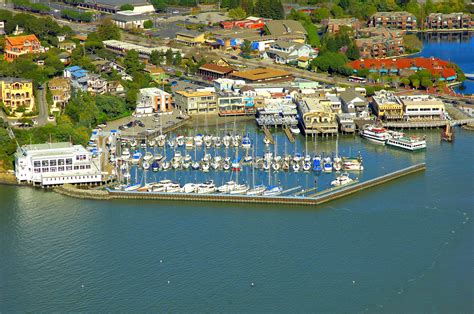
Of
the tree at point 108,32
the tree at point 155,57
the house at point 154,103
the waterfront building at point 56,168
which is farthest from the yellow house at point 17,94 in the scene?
the tree at point 108,32

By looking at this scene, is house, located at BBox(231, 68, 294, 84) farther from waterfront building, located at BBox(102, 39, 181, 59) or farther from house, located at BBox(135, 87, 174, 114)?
waterfront building, located at BBox(102, 39, 181, 59)

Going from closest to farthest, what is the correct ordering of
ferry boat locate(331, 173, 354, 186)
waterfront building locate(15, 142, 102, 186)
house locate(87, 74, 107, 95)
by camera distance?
ferry boat locate(331, 173, 354, 186) < waterfront building locate(15, 142, 102, 186) < house locate(87, 74, 107, 95)

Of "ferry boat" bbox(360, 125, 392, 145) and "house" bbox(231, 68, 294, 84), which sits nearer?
"ferry boat" bbox(360, 125, 392, 145)

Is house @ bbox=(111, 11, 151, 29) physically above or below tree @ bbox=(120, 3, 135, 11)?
below

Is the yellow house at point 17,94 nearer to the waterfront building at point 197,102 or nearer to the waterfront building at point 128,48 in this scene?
the waterfront building at point 197,102

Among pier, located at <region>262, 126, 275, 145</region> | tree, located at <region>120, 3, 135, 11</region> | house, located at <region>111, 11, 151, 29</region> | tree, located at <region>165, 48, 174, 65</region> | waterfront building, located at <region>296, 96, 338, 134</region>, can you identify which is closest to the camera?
pier, located at <region>262, 126, 275, 145</region>

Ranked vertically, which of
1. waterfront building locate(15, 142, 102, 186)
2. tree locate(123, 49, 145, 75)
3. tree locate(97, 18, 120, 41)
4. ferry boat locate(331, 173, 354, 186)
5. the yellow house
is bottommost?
ferry boat locate(331, 173, 354, 186)

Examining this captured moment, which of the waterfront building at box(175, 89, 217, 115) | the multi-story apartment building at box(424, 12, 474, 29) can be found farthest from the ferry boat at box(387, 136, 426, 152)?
the multi-story apartment building at box(424, 12, 474, 29)
